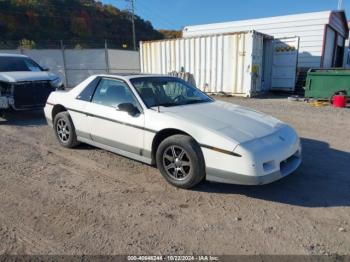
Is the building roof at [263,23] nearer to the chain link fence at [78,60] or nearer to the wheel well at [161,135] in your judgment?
the chain link fence at [78,60]

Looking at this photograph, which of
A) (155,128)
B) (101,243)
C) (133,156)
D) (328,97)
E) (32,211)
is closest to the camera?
(101,243)

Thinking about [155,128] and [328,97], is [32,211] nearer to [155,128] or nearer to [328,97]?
[155,128]

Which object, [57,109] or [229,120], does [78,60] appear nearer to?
[57,109]

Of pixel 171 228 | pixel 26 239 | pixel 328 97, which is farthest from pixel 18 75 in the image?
pixel 328 97

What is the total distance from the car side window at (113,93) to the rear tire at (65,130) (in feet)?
2.55

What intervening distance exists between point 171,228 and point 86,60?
57.1 feet

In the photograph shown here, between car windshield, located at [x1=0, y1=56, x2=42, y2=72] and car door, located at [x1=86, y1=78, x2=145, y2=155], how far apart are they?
515 cm

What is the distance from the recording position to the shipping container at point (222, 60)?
1242 cm

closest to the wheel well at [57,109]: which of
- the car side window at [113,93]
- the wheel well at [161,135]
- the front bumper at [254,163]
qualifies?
the car side window at [113,93]

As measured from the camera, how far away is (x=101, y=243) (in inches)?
104

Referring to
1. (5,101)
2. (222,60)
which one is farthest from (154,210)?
(222,60)

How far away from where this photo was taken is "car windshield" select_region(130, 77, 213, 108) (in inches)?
168

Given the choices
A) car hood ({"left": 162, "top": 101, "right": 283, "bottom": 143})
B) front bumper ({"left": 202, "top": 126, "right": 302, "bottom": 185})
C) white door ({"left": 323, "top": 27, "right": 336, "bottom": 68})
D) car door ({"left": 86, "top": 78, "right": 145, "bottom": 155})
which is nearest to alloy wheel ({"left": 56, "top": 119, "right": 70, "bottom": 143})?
car door ({"left": 86, "top": 78, "right": 145, "bottom": 155})

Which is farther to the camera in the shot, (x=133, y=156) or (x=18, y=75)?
(x=18, y=75)
